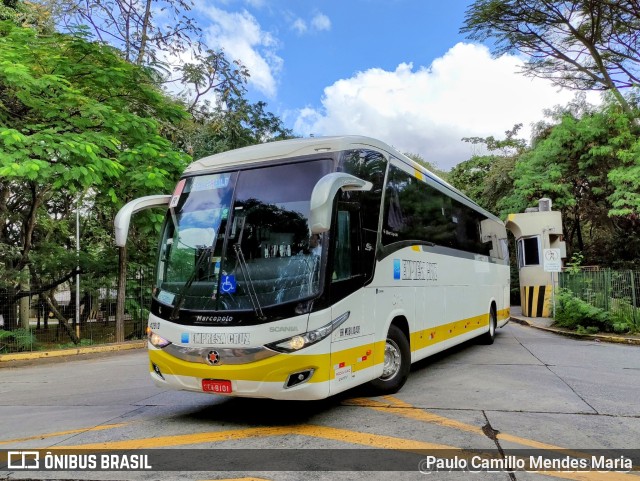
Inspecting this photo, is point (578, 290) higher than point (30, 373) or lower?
higher

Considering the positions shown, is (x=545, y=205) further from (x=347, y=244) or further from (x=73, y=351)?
(x=73, y=351)

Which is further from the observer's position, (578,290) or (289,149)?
(578,290)

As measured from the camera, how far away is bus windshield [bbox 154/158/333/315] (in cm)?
507

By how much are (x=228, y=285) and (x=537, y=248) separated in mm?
17894

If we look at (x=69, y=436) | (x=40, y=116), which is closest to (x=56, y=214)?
(x=40, y=116)

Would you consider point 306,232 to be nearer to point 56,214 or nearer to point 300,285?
point 300,285

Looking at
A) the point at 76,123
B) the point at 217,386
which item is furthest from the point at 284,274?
the point at 76,123

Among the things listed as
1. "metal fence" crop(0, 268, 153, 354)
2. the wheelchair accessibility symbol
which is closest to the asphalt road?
the wheelchair accessibility symbol

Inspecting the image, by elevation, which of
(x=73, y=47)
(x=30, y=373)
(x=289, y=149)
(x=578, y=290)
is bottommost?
(x=30, y=373)

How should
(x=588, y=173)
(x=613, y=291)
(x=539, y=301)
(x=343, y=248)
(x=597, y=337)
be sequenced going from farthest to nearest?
(x=588, y=173)
(x=539, y=301)
(x=613, y=291)
(x=597, y=337)
(x=343, y=248)

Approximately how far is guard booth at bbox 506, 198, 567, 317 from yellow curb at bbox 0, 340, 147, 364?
15.4m

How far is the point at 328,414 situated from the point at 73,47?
34.0 feet

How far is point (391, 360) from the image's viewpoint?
6.69 metres

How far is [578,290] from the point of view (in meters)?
16.6
